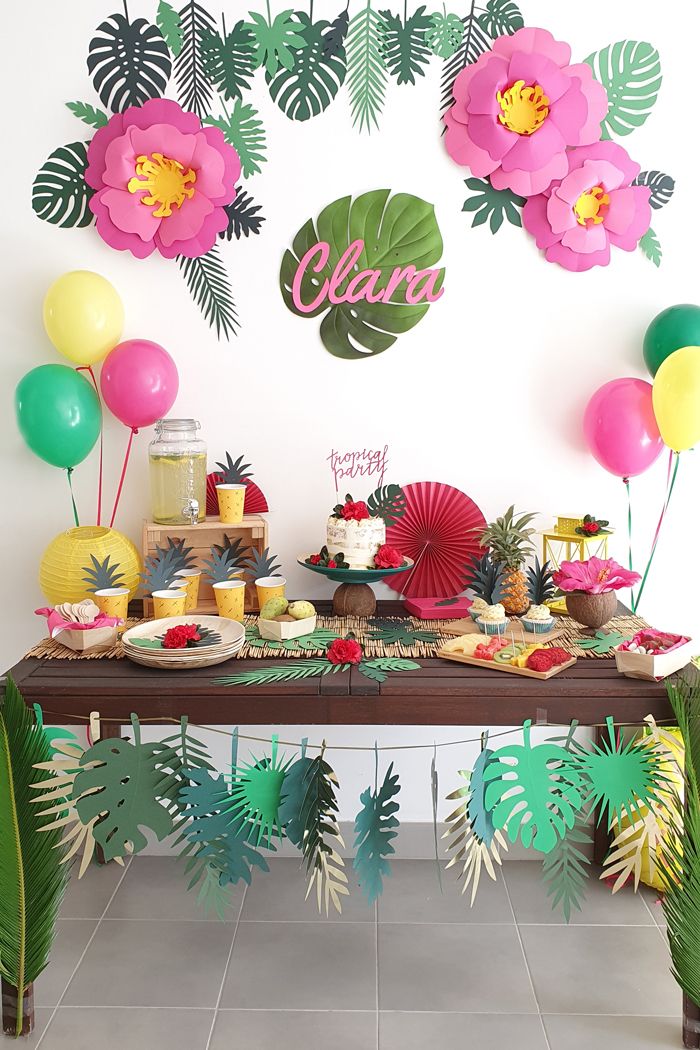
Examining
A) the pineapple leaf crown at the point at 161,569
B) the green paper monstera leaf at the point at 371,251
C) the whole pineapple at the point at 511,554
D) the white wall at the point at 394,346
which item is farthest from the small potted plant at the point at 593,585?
the pineapple leaf crown at the point at 161,569

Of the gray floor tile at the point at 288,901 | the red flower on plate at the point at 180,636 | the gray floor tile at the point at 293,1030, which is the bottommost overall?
the gray floor tile at the point at 293,1030

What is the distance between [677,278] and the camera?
8.87 feet

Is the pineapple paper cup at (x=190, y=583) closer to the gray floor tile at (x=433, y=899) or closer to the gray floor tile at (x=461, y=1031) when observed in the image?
the gray floor tile at (x=433, y=899)

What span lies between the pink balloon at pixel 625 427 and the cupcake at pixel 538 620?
49 centimetres

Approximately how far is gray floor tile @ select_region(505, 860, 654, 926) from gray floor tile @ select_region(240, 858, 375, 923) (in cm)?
41

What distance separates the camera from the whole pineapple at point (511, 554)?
252cm

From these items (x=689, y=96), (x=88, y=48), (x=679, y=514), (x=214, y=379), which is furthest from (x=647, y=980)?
(x=88, y=48)

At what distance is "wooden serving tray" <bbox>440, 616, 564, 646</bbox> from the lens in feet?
7.72

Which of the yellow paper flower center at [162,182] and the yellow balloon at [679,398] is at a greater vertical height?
the yellow paper flower center at [162,182]

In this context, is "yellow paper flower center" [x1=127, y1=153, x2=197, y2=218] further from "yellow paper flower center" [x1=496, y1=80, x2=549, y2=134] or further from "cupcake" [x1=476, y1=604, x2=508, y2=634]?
"cupcake" [x1=476, y1=604, x2=508, y2=634]

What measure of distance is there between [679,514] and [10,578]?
6.22 ft

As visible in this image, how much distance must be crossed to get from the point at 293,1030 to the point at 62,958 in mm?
623

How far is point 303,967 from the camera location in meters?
2.35

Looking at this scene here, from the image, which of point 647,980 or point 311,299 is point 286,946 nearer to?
point 647,980
